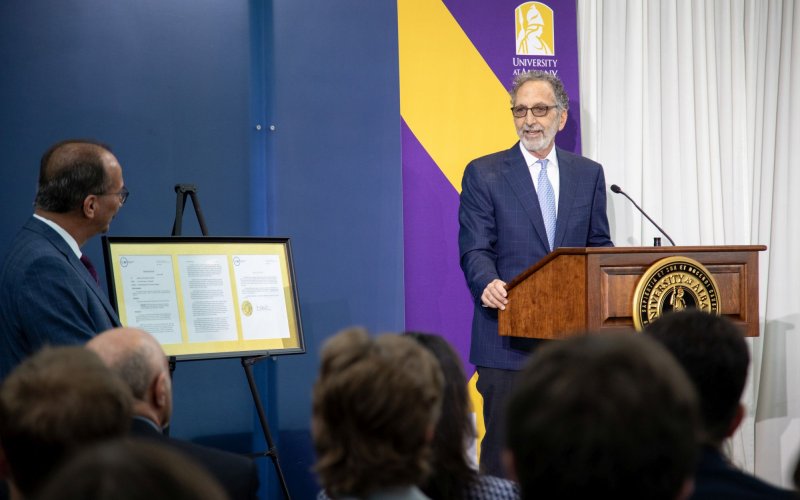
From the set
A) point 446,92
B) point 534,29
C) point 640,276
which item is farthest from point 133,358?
point 534,29

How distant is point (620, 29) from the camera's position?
5070 millimetres

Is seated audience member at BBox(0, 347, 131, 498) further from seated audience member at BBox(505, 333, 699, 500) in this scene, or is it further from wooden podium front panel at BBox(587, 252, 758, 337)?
wooden podium front panel at BBox(587, 252, 758, 337)

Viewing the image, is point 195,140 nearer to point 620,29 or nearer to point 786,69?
point 620,29

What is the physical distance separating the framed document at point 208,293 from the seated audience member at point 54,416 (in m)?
2.22

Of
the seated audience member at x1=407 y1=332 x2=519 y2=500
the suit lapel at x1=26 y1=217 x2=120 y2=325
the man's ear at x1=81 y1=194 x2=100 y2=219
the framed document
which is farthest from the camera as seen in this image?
the framed document

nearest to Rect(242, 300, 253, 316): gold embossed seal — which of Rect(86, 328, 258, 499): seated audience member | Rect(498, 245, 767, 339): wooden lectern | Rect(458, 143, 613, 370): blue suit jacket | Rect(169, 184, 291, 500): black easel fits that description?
Rect(169, 184, 291, 500): black easel

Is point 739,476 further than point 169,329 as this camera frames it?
No

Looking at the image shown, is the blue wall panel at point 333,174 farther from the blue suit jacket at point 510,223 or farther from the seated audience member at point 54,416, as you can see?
the seated audience member at point 54,416

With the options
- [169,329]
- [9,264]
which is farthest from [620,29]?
[9,264]

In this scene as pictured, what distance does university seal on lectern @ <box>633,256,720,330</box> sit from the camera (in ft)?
10.3

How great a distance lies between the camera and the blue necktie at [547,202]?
12.8ft

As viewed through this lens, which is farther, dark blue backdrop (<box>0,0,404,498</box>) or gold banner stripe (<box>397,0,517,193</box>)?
gold banner stripe (<box>397,0,517,193</box>)

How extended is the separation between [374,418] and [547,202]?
8.59 feet

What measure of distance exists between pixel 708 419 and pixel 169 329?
2.34 metres
